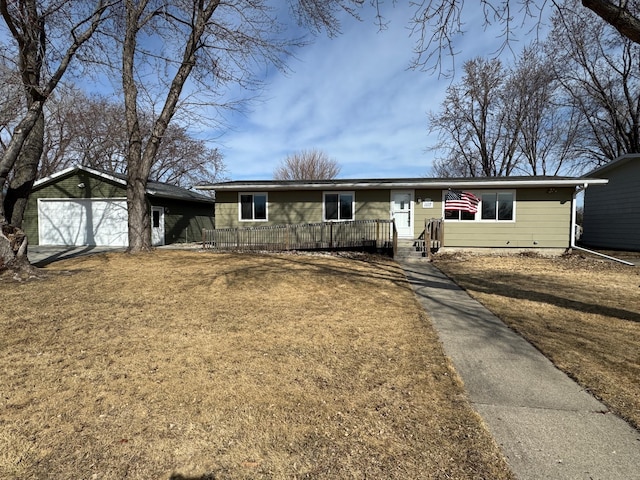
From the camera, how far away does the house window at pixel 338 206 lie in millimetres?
14078

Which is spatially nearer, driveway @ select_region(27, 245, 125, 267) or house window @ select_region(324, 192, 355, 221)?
driveway @ select_region(27, 245, 125, 267)

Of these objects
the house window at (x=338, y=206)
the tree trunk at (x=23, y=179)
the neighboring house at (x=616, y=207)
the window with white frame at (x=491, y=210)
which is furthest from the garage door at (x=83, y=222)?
the neighboring house at (x=616, y=207)

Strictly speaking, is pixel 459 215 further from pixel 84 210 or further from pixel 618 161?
pixel 84 210

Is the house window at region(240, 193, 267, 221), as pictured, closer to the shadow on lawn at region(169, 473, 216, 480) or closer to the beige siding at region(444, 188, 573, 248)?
the beige siding at region(444, 188, 573, 248)

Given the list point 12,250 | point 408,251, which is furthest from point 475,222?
point 12,250

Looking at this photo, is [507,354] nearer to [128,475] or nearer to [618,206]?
[128,475]

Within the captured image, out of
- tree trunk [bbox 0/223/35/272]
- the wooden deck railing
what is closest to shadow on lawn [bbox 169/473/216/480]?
tree trunk [bbox 0/223/35/272]

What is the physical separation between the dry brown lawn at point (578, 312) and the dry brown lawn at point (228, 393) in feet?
4.14

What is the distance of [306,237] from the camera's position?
1374 centimetres

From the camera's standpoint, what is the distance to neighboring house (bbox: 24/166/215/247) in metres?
16.0

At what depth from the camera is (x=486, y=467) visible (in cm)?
203

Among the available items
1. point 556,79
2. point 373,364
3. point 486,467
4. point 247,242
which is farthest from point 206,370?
point 556,79

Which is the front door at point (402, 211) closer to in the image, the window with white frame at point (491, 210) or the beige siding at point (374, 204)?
the beige siding at point (374, 204)

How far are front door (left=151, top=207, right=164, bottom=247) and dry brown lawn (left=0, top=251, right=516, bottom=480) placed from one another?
1106 cm
